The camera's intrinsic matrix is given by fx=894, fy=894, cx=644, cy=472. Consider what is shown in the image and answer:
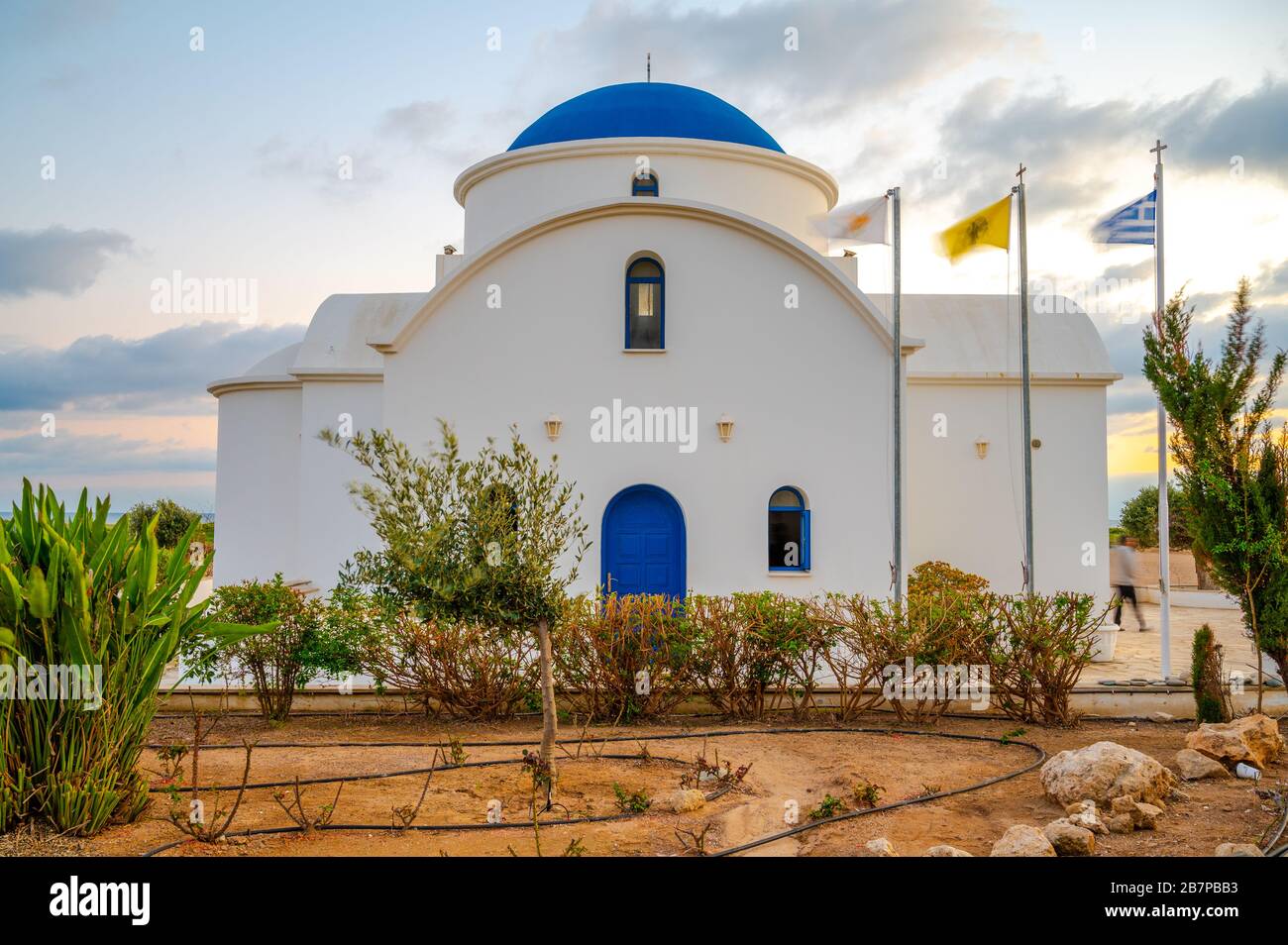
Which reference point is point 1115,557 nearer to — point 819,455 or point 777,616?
point 819,455

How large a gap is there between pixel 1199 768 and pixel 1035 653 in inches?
86.0

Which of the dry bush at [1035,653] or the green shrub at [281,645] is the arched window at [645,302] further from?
the dry bush at [1035,653]

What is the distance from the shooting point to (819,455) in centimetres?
1245

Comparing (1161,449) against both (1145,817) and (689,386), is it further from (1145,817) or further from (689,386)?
(1145,817)

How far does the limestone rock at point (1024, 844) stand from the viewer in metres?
5.23

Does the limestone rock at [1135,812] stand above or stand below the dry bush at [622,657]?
below

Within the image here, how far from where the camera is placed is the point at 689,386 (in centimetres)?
1243

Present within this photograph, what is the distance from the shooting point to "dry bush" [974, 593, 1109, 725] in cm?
931

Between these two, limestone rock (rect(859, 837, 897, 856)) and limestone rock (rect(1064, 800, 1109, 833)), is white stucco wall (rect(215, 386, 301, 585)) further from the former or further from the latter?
limestone rock (rect(1064, 800, 1109, 833))

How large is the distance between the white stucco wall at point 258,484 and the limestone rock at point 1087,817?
13099mm

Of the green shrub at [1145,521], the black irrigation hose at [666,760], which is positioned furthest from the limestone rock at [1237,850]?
the green shrub at [1145,521]

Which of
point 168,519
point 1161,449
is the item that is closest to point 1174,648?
point 1161,449

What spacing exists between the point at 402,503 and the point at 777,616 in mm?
4429

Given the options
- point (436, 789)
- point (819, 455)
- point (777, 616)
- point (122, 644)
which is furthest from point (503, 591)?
point (819, 455)
